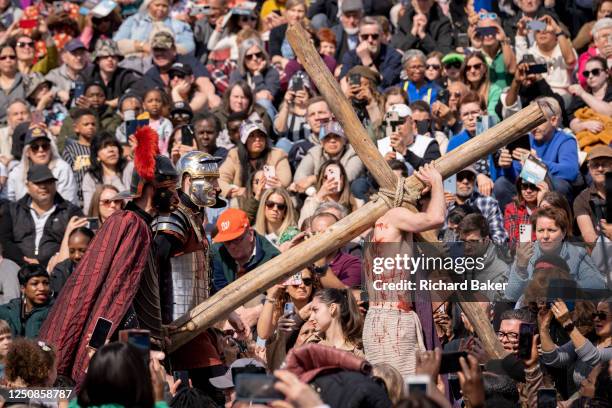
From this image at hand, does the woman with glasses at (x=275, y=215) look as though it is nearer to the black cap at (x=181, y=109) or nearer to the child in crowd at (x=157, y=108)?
the child in crowd at (x=157, y=108)

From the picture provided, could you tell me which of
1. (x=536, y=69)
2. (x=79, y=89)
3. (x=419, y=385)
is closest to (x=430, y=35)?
(x=536, y=69)

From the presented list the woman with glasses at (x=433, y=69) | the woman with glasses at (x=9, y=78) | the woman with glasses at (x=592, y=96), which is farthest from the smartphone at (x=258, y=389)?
the woman with glasses at (x=9, y=78)

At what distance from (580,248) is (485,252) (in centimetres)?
61

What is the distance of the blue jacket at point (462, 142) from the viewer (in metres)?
13.1

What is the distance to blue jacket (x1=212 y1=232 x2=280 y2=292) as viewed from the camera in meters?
11.3

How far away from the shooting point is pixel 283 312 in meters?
10.5

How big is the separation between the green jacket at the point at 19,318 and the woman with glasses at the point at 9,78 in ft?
17.9

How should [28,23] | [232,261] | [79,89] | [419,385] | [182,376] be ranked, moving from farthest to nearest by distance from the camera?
[28,23], [79,89], [232,261], [182,376], [419,385]

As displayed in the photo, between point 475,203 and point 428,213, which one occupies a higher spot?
point 475,203

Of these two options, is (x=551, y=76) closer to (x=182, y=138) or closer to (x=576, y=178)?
(x=576, y=178)

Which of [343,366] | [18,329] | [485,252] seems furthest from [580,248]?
[18,329]

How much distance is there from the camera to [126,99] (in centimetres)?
1531

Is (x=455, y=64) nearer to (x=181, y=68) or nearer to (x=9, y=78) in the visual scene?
(x=181, y=68)

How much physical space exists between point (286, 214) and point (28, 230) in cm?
268
